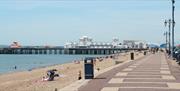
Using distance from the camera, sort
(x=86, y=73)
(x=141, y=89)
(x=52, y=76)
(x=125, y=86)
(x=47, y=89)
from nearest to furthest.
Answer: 1. (x=141, y=89)
2. (x=125, y=86)
3. (x=47, y=89)
4. (x=86, y=73)
5. (x=52, y=76)

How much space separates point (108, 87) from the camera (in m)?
21.7

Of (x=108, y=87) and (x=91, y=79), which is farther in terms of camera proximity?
(x=91, y=79)

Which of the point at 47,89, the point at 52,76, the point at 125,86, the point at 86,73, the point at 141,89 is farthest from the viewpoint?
the point at 52,76

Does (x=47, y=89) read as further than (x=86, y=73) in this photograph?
No

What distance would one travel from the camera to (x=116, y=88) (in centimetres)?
2128

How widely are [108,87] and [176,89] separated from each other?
2785 millimetres

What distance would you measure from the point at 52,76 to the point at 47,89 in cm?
881

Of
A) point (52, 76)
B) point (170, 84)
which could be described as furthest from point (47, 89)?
point (52, 76)

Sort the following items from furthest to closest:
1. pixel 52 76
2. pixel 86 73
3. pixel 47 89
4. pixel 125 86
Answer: pixel 52 76 < pixel 86 73 < pixel 47 89 < pixel 125 86

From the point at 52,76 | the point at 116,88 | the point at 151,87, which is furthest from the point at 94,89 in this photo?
the point at 52,76

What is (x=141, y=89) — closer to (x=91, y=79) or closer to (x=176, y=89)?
(x=176, y=89)

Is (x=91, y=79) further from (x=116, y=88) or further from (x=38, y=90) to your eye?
(x=116, y=88)

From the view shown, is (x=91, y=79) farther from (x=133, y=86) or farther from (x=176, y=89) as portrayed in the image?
(x=176, y=89)


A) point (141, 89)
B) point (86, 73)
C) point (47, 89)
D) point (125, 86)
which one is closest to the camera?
point (141, 89)
